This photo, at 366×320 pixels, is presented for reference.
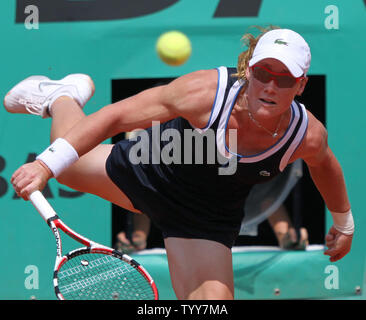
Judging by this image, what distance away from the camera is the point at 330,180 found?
10.2 ft

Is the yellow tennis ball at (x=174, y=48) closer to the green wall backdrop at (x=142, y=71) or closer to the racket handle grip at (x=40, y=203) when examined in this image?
the green wall backdrop at (x=142, y=71)

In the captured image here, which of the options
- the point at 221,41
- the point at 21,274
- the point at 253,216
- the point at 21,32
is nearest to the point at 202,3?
the point at 221,41

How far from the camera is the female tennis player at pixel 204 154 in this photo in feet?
8.65

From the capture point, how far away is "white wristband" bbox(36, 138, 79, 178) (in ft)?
8.58

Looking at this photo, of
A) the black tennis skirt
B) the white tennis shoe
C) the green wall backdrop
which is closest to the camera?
the black tennis skirt

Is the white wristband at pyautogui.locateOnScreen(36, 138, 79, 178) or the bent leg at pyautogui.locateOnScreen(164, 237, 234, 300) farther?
the bent leg at pyautogui.locateOnScreen(164, 237, 234, 300)

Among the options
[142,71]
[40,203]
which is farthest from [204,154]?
[142,71]

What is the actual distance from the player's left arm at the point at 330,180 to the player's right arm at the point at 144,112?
0.48 meters

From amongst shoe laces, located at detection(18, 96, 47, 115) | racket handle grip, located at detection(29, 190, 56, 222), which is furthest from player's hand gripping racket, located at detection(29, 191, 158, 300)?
shoe laces, located at detection(18, 96, 47, 115)

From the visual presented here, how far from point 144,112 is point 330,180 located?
961mm

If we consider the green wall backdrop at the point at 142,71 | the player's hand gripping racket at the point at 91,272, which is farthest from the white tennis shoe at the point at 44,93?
the player's hand gripping racket at the point at 91,272

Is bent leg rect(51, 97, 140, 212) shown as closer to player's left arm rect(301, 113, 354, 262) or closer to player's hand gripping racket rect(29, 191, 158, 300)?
player's hand gripping racket rect(29, 191, 158, 300)

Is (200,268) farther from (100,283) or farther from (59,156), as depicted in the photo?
(59,156)

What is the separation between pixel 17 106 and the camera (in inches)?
150
